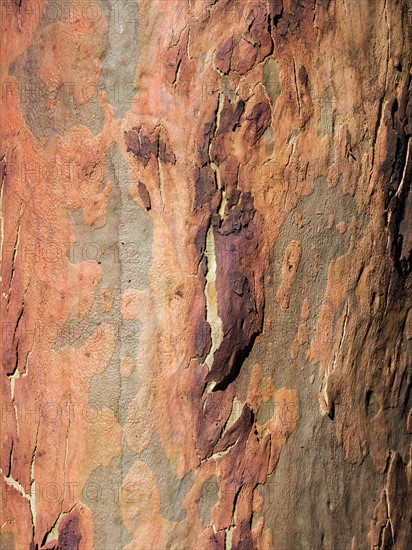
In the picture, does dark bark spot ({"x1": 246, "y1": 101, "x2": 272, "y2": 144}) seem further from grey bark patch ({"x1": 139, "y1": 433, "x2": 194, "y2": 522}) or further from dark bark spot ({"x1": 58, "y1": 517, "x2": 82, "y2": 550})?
dark bark spot ({"x1": 58, "y1": 517, "x2": 82, "y2": 550})

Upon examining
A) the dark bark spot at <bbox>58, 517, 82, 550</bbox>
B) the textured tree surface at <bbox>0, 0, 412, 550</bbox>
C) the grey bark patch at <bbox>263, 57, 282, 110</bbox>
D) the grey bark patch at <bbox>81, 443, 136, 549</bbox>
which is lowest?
the dark bark spot at <bbox>58, 517, 82, 550</bbox>

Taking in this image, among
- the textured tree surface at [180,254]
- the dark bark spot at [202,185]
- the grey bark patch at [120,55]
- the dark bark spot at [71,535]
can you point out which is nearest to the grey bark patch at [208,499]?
the textured tree surface at [180,254]

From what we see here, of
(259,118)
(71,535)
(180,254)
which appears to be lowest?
(71,535)

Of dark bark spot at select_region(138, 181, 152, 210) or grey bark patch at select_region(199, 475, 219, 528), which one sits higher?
dark bark spot at select_region(138, 181, 152, 210)

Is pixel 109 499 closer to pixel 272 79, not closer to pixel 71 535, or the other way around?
pixel 71 535

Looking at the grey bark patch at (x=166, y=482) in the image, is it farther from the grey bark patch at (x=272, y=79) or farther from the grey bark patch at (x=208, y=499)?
the grey bark patch at (x=272, y=79)

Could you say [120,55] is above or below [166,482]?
above

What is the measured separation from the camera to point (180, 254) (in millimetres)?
1078

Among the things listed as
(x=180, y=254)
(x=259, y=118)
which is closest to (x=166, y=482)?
(x=180, y=254)

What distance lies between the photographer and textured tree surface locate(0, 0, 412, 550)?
108 cm

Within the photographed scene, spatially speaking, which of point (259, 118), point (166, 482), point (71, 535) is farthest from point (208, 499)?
point (259, 118)

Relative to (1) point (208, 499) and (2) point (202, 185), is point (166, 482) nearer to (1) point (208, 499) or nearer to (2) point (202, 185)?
(1) point (208, 499)

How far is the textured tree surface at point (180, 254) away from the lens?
1076 millimetres

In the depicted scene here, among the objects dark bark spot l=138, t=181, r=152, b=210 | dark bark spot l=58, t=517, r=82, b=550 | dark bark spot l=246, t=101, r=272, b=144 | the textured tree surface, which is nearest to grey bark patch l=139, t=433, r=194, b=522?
the textured tree surface
